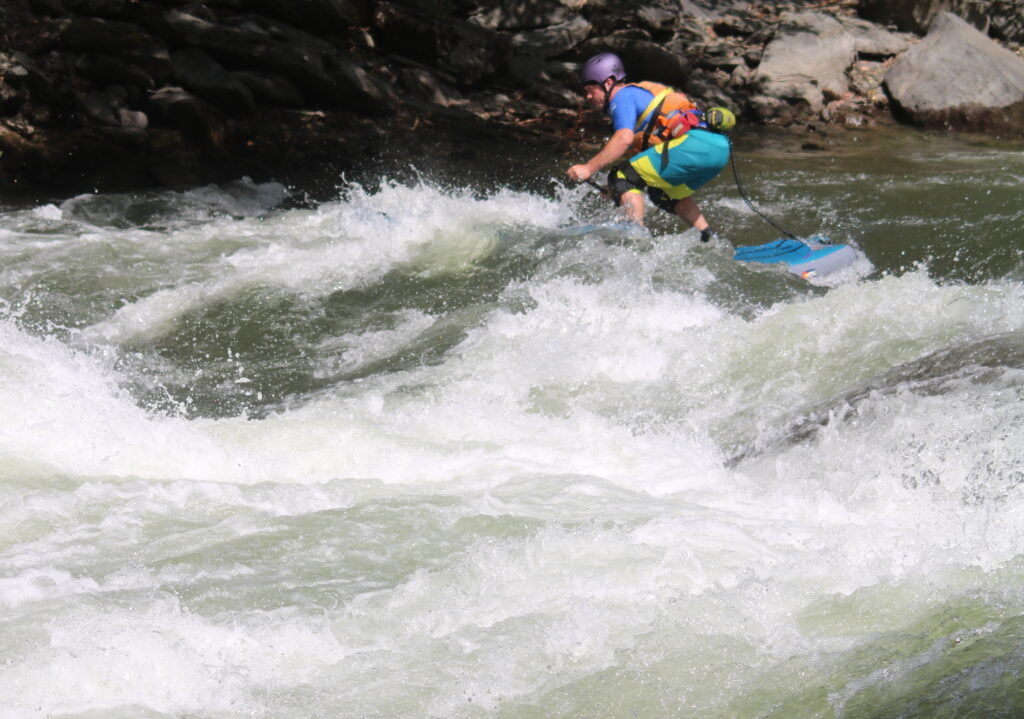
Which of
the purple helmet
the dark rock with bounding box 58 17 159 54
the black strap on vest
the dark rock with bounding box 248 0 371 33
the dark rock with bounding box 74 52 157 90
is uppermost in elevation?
the purple helmet

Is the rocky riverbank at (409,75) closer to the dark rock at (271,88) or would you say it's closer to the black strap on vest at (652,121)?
the dark rock at (271,88)

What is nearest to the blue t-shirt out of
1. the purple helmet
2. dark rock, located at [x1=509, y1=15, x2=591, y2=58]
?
the purple helmet

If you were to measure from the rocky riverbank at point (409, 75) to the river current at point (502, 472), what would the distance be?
1660 millimetres

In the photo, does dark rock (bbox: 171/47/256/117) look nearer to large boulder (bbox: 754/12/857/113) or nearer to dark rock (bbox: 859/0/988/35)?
large boulder (bbox: 754/12/857/113)

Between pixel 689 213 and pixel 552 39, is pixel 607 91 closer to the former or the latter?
pixel 689 213

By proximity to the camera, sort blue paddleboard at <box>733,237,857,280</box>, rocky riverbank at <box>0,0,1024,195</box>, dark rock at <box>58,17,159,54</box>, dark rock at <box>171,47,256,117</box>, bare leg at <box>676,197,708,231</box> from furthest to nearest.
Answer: dark rock at <box>171,47,256,117</box> → dark rock at <box>58,17,159,54</box> → rocky riverbank at <box>0,0,1024,195</box> → bare leg at <box>676,197,708,231</box> → blue paddleboard at <box>733,237,857,280</box>

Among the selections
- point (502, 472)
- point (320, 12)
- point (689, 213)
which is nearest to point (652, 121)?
point (689, 213)

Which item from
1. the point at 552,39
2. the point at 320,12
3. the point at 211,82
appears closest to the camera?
the point at 211,82

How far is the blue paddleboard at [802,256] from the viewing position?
6.77m

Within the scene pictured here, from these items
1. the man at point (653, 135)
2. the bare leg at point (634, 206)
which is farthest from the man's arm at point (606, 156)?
the bare leg at point (634, 206)

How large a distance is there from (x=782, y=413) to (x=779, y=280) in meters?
1.93

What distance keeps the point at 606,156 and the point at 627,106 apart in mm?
434

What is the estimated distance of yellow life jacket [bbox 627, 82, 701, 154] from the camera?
23.6 feet

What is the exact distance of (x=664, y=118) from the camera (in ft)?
23.7
